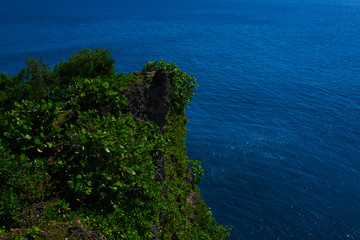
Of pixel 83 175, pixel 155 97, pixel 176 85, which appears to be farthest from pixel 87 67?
pixel 83 175

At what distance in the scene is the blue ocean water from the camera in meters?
25.6

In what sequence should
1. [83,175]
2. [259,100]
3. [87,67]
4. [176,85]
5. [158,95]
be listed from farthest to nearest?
[259,100] < [87,67] < [176,85] < [158,95] < [83,175]

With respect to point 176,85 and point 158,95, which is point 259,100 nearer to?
point 176,85

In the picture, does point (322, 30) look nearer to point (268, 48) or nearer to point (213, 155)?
point (268, 48)

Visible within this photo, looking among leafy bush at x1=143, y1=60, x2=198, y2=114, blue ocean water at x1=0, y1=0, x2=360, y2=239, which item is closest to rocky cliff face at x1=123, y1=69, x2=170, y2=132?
leafy bush at x1=143, y1=60, x2=198, y2=114

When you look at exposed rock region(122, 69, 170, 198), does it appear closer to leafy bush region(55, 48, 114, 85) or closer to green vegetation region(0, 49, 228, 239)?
green vegetation region(0, 49, 228, 239)

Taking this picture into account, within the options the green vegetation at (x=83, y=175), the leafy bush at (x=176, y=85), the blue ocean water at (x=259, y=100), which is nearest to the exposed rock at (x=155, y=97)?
the green vegetation at (x=83, y=175)

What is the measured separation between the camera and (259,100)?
4678cm

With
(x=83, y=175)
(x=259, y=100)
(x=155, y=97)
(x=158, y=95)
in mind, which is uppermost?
(x=158, y=95)

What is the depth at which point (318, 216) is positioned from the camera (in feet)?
80.2

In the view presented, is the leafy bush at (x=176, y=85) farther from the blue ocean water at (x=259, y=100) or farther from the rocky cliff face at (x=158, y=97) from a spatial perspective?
the blue ocean water at (x=259, y=100)

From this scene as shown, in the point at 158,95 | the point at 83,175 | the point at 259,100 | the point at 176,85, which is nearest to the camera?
the point at 83,175

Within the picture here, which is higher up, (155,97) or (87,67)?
(87,67)

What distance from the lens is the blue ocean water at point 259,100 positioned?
25.6 meters
